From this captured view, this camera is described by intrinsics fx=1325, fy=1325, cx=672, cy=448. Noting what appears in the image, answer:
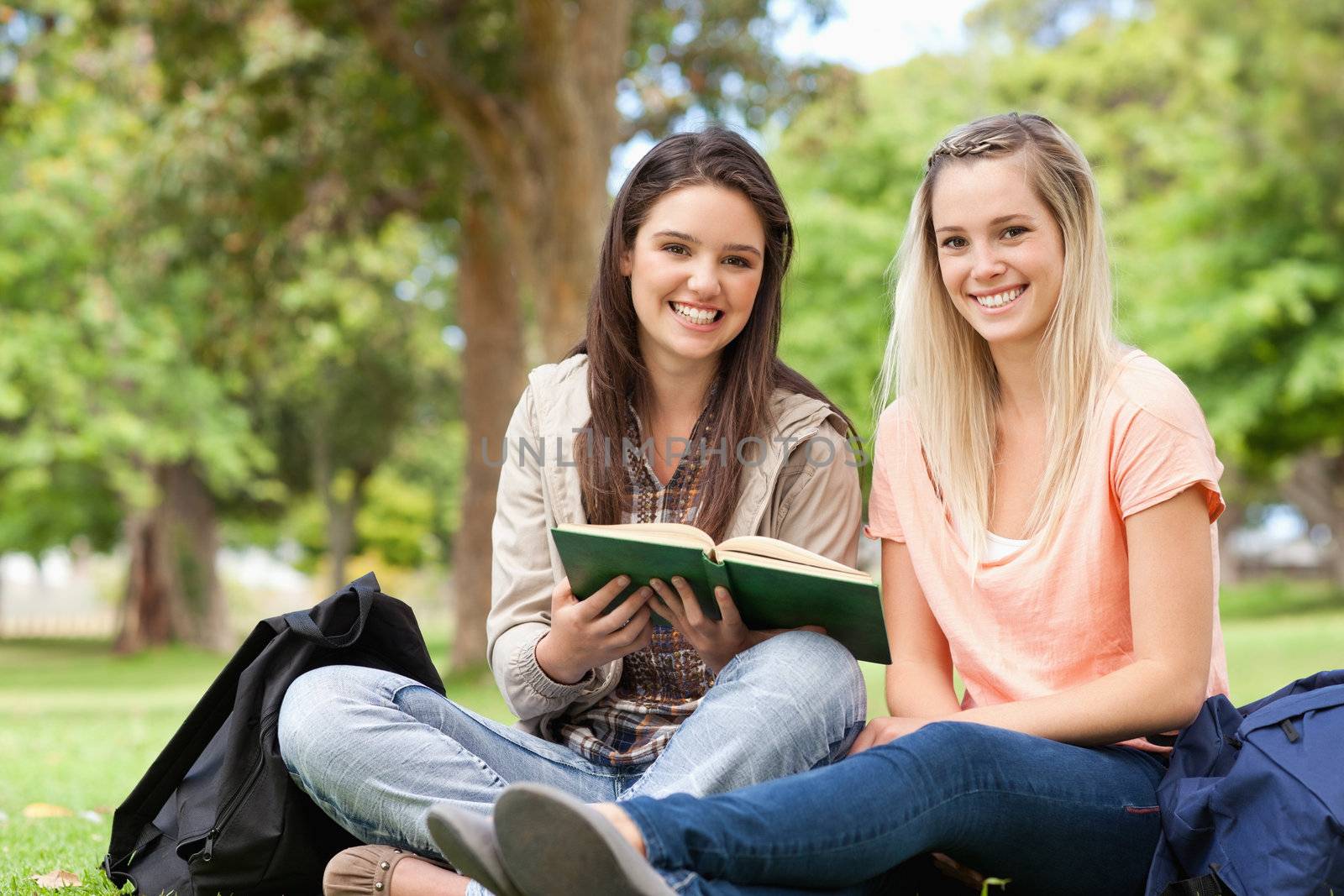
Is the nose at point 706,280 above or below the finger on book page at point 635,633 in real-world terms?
above

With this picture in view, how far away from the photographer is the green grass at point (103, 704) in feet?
12.4

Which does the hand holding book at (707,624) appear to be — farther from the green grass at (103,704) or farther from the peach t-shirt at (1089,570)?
the green grass at (103,704)

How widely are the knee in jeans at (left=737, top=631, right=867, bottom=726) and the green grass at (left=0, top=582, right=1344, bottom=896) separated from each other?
469 mm

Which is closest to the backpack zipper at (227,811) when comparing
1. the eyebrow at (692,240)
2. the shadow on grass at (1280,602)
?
the eyebrow at (692,240)

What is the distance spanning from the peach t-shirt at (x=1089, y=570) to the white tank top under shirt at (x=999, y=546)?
0.01 m

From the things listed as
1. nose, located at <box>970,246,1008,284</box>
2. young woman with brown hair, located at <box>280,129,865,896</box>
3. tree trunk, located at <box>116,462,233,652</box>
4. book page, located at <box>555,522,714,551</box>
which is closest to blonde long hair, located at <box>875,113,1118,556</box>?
nose, located at <box>970,246,1008,284</box>

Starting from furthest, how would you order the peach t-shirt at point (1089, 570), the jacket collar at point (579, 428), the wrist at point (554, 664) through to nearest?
1. the jacket collar at point (579, 428)
2. the wrist at point (554, 664)
3. the peach t-shirt at point (1089, 570)

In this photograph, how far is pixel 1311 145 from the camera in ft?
53.5

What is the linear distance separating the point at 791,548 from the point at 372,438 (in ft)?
62.9

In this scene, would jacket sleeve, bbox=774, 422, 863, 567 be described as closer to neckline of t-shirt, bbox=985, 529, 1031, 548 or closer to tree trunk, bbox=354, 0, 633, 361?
neckline of t-shirt, bbox=985, 529, 1031, 548

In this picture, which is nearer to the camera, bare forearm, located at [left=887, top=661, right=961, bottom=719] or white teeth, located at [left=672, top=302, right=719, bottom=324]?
bare forearm, located at [left=887, top=661, right=961, bottom=719]

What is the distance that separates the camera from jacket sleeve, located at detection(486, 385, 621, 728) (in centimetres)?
278

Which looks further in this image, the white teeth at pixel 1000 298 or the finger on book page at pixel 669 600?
the white teeth at pixel 1000 298

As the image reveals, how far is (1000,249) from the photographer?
2752 millimetres
